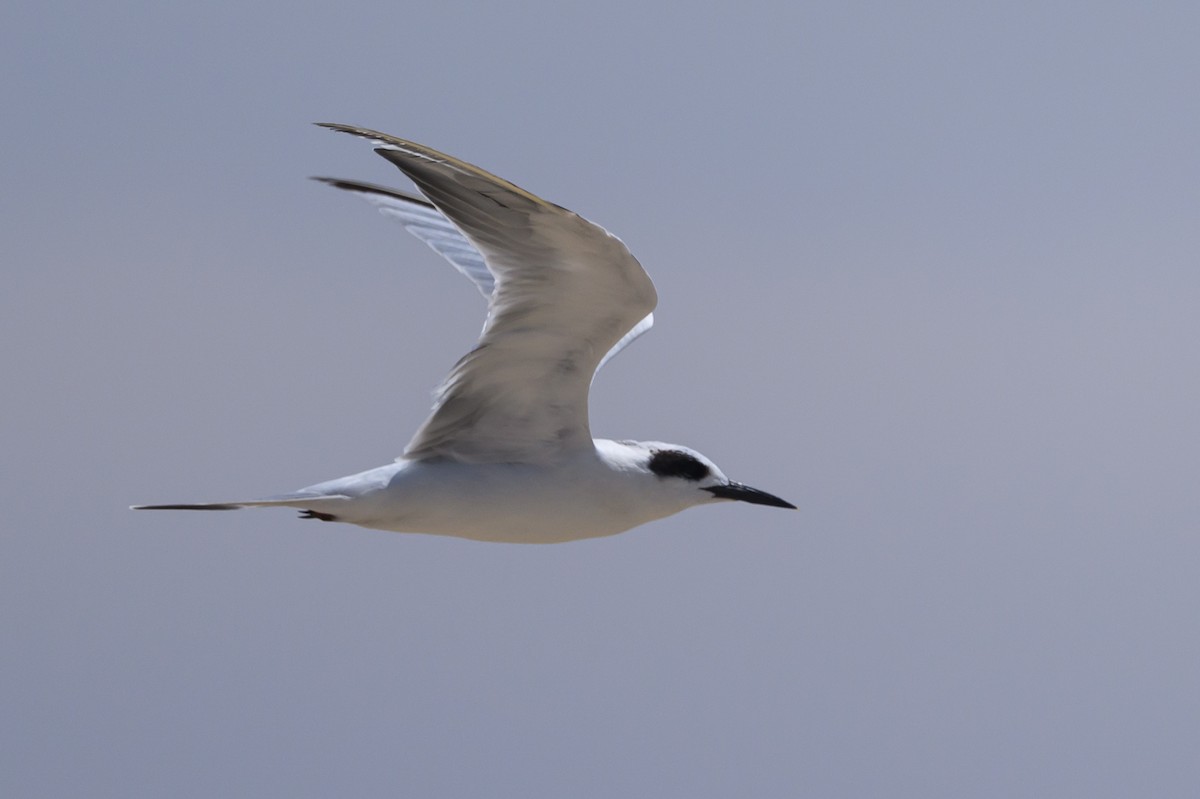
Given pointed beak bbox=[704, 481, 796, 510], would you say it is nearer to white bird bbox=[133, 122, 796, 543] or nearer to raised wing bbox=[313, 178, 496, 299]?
white bird bbox=[133, 122, 796, 543]

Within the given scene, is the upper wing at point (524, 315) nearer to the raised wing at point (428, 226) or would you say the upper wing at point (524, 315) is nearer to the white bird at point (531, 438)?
the white bird at point (531, 438)

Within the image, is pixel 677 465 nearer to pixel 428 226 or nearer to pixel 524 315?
pixel 524 315

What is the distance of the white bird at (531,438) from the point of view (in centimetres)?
639

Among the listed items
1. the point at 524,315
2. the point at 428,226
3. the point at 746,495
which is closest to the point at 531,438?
the point at 524,315

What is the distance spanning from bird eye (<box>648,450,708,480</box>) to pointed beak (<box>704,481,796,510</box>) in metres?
0.14

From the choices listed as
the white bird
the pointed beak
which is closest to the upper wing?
the white bird

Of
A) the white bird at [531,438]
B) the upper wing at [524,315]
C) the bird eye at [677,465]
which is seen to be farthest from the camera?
the bird eye at [677,465]

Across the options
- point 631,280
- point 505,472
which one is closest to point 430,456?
point 505,472

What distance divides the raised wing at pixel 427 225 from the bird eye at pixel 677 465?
1.51 m

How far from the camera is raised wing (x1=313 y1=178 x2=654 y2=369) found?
830cm

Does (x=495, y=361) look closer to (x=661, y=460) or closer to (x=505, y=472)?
(x=505, y=472)

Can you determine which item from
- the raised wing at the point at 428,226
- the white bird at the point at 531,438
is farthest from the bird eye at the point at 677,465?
the raised wing at the point at 428,226

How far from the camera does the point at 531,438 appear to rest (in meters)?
7.20

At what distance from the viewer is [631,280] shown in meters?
6.45
